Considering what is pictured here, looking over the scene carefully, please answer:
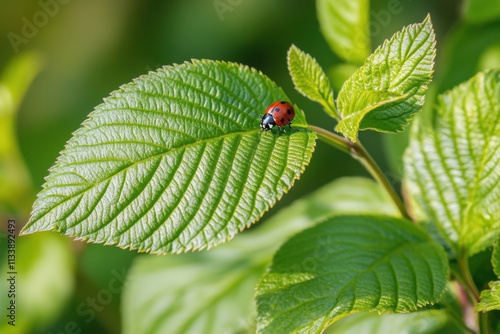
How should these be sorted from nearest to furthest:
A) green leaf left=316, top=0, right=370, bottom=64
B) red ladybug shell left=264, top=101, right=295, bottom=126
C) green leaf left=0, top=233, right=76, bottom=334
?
red ladybug shell left=264, top=101, right=295, bottom=126 < green leaf left=316, top=0, right=370, bottom=64 < green leaf left=0, top=233, right=76, bottom=334

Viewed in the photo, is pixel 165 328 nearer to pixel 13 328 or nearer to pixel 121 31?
pixel 13 328

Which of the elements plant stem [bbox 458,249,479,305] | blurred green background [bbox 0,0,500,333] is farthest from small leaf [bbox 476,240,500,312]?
blurred green background [bbox 0,0,500,333]

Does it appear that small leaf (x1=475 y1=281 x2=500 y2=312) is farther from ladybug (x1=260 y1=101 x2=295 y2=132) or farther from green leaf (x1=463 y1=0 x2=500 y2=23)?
green leaf (x1=463 y1=0 x2=500 y2=23)

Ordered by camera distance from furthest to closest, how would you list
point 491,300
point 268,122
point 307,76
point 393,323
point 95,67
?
Result: 1. point 95,67
2. point 393,323
3. point 307,76
4. point 268,122
5. point 491,300

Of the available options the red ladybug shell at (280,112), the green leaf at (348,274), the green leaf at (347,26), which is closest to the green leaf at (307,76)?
the red ladybug shell at (280,112)

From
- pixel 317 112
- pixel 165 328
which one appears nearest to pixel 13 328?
pixel 165 328

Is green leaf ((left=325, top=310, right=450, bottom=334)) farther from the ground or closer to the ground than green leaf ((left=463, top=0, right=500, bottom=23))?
closer to the ground

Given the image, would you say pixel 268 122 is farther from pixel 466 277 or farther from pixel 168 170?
pixel 466 277

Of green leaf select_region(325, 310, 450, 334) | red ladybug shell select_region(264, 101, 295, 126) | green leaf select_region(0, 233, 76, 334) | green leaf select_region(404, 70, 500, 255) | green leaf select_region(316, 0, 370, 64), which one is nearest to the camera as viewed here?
red ladybug shell select_region(264, 101, 295, 126)

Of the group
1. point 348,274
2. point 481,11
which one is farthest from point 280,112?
point 481,11
